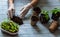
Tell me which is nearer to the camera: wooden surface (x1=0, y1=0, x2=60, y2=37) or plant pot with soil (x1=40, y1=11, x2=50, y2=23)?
wooden surface (x1=0, y1=0, x2=60, y2=37)

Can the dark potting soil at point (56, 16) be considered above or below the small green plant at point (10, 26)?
above

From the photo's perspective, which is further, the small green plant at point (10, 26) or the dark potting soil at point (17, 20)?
the dark potting soil at point (17, 20)

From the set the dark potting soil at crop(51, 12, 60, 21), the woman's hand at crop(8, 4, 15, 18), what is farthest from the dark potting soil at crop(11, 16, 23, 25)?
the dark potting soil at crop(51, 12, 60, 21)

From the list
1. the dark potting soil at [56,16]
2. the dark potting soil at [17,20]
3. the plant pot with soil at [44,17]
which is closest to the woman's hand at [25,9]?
the dark potting soil at [17,20]

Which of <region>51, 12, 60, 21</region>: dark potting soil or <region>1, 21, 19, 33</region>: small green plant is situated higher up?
<region>51, 12, 60, 21</region>: dark potting soil

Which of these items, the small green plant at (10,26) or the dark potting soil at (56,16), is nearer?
the small green plant at (10,26)

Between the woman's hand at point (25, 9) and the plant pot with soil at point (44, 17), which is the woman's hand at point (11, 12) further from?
the plant pot with soil at point (44, 17)

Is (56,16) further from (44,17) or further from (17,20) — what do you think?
(17,20)

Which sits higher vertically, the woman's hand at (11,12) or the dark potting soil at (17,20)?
the woman's hand at (11,12)

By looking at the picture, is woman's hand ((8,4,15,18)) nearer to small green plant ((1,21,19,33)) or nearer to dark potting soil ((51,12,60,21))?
small green plant ((1,21,19,33))

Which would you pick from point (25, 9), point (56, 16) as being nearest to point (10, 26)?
point (25, 9)

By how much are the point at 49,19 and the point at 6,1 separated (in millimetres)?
722

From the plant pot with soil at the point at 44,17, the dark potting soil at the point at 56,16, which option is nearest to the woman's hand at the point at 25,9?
the plant pot with soil at the point at 44,17

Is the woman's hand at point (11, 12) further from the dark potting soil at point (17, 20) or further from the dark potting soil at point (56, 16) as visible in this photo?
the dark potting soil at point (56, 16)
